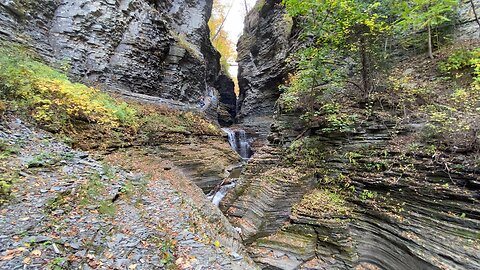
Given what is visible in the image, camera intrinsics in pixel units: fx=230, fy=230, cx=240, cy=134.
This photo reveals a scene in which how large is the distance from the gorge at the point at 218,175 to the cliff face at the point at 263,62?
1067cm

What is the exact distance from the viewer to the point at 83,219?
3582mm

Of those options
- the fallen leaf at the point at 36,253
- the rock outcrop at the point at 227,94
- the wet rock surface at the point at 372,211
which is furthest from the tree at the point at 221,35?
the fallen leaf at the point at 36,253

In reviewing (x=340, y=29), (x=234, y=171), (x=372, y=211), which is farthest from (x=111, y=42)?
(x=372, y=211)

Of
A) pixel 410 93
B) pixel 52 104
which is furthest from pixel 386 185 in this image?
pixel 52 104

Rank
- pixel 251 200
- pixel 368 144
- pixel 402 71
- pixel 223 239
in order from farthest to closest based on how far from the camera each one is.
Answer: pixel 402 71 → pixel 251 200 → pixel 368 144 → pixel 223 239

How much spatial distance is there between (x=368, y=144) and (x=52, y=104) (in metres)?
9.80

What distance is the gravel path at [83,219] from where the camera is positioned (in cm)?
281

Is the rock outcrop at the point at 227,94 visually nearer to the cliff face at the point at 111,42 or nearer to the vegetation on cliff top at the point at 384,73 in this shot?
the cliff face at the point at 111,42

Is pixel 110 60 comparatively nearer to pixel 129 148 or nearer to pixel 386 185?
pixel 129 148

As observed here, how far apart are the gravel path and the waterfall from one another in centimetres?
1459

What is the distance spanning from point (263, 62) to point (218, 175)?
15.9 meters

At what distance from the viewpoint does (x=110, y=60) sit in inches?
507

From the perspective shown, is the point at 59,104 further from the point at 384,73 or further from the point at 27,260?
the point at 384,73

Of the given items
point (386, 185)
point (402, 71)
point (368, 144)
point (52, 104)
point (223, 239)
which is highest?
point (402, 71)
